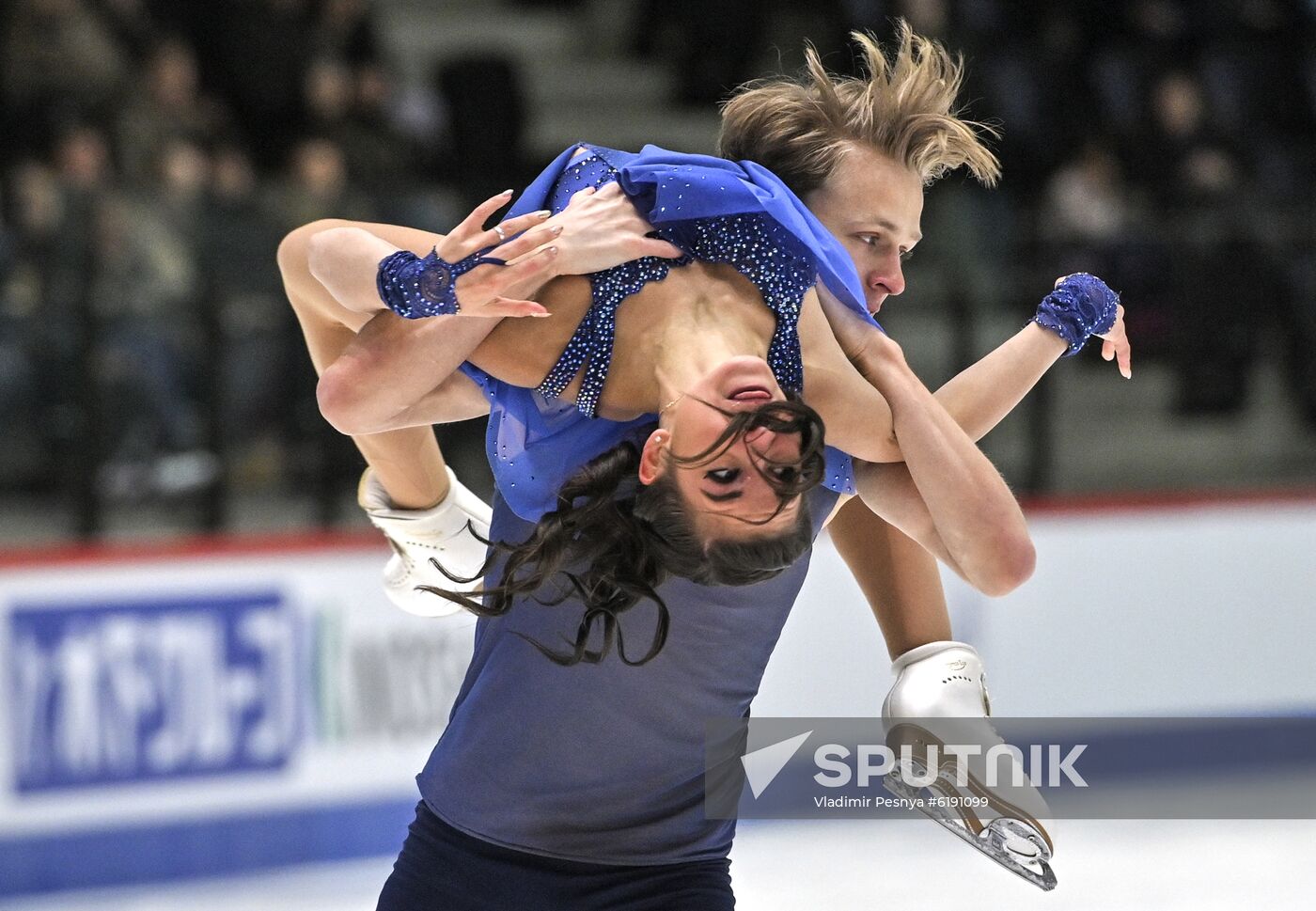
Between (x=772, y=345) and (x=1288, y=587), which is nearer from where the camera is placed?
(x=772, y=345)

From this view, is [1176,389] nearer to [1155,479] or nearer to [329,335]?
[1155,479]

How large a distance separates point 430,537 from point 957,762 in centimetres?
98

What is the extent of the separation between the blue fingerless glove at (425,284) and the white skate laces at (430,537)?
2.33 ft

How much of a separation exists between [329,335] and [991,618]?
11.6ft

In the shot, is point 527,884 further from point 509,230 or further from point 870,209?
point 870,209

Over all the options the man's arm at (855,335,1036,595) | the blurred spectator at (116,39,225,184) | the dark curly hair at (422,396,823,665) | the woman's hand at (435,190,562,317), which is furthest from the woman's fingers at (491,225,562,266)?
the blurred spectator at (116,39,225,184)

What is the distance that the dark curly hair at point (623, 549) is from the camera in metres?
2.09

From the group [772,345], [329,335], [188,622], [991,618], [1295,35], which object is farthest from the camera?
[1295,35]

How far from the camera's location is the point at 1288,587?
235 inches

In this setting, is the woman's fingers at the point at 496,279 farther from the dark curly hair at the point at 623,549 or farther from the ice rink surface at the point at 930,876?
the ice rink surface at the point at 930,876

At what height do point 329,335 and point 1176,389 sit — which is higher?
point 1176,389

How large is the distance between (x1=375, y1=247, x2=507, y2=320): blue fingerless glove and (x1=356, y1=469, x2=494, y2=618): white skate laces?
0.71 meters

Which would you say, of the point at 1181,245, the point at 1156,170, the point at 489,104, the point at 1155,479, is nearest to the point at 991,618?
the point at 1155,479

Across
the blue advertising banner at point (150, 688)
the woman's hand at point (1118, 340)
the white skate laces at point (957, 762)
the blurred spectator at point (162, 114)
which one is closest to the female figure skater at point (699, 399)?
the white skate laces at point (957, 762)
